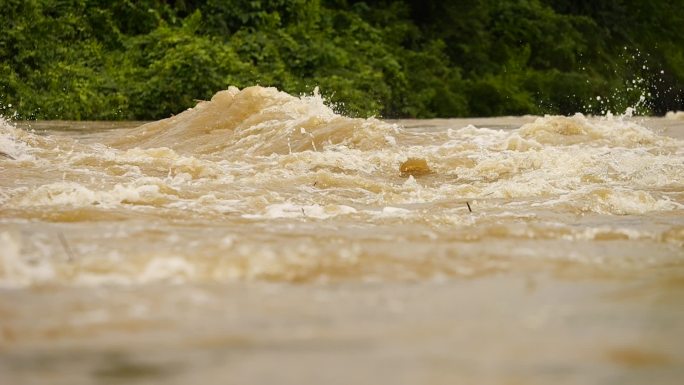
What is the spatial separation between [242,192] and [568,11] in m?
23.9

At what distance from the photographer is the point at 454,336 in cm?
240

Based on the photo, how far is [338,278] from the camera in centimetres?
317

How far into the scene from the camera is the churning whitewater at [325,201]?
3469mm

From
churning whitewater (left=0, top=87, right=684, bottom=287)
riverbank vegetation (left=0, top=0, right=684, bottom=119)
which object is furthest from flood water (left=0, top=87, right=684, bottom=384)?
riverbank vegetation (left=0, top=0, right=684, bottom=119)

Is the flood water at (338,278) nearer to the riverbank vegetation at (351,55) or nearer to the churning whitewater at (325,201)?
the churning whitewater at (325,201)

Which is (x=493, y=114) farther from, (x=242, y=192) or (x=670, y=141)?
(x=242, y=192)

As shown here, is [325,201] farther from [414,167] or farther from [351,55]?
[351,55]

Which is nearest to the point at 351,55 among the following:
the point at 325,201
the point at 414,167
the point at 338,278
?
the point at 414,167

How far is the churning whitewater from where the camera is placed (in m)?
3.47

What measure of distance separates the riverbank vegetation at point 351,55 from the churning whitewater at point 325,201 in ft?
17.7

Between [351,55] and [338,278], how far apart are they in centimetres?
1800

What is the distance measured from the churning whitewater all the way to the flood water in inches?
0.9

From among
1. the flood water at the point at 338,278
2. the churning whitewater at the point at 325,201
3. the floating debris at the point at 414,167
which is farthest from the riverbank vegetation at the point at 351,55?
the flood water at the point at 338,278

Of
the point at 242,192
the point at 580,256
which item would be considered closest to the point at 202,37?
the point at 242,192
